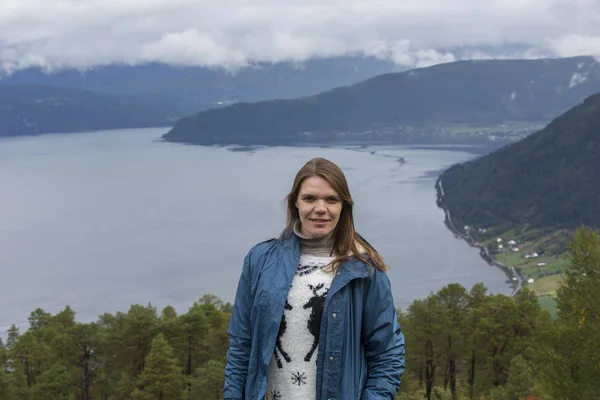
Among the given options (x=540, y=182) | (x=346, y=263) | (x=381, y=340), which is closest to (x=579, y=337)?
(x=381, y=340)

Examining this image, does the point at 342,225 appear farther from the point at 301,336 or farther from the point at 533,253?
the point at 533,253

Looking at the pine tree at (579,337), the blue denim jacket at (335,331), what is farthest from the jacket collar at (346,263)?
the pine tree at (579,337)

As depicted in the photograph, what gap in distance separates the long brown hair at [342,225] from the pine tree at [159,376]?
68.4 ft

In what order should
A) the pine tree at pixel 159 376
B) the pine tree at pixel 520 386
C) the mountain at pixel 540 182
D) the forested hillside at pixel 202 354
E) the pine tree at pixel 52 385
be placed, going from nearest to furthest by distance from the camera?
1. the pine tree at pixel 520 386
2. the pine tree at pixel 159 376
3. the forested hillside at pixel 202 354
4. the pine tree at pixel 52 385
5. the mountain at pixel 540 182

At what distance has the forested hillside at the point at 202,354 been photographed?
23.8 metres

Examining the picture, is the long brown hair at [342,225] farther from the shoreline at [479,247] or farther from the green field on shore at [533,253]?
the green field on shore at [533,253]

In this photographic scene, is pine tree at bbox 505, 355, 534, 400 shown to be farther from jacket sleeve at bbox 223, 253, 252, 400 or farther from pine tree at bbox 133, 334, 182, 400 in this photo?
jacket sleeve at bbox 223, 253, 252, 400

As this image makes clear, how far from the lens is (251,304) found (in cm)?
396

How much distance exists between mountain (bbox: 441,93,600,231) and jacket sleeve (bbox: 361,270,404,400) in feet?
475

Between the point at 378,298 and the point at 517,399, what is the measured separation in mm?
17971

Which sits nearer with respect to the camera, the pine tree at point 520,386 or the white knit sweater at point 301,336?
the white knit sweater at point 301,336

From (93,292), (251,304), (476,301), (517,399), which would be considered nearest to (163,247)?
(93,292)

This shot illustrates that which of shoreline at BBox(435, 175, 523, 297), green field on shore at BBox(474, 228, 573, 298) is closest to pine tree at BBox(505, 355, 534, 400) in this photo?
shoreline at BBox(435, 175, 523, 297)

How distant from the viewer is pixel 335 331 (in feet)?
12.2
